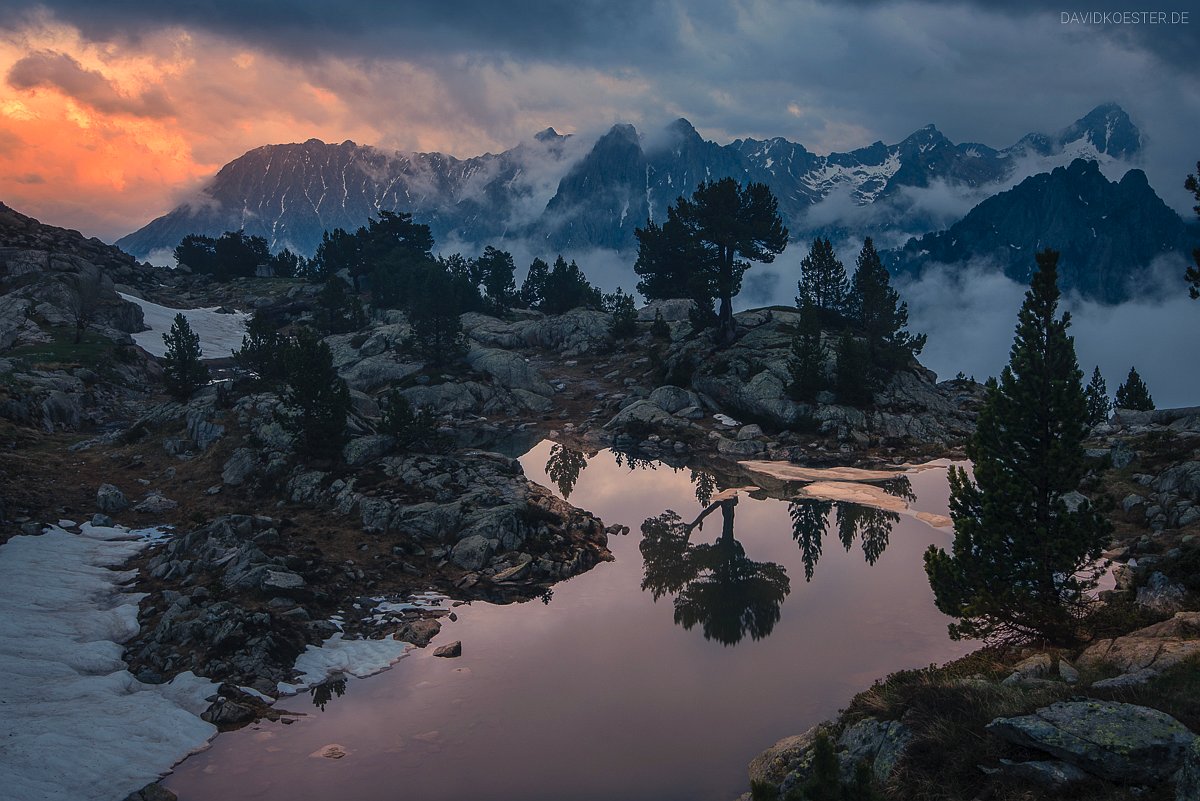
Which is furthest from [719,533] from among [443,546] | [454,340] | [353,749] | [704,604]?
[454,340]

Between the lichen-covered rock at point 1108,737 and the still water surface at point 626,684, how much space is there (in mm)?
8038

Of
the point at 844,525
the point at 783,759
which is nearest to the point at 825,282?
the point at 844,525

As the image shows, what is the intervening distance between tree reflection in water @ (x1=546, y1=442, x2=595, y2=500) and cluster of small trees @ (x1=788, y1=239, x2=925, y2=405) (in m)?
21.5

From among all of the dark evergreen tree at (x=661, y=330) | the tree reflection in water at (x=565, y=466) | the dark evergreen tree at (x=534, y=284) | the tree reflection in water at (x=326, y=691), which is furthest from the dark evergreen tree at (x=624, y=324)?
the tree reflection in water at (x=326, y=691)

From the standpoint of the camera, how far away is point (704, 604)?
30.8m

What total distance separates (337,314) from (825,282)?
2715 inches

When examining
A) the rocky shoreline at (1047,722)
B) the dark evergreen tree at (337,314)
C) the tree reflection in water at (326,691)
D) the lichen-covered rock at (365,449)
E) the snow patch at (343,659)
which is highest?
the dark evergreen tree at (337,314)

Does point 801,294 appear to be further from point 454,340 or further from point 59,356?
point 59,356

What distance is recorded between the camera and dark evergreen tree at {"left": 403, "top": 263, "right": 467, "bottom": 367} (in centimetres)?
7950

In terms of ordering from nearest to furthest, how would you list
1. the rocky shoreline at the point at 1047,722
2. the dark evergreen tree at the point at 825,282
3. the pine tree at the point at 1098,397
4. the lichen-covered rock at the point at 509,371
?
the rocky shoreline at the point at 1047,722 < the pine tree at the point at 1098,397 < the lichen-covered rock at the point at 509,371 < the dark evergreen tree at the point at 825,282

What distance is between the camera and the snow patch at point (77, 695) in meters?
17.1

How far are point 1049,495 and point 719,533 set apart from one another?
68.5 feet

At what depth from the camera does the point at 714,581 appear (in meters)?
33.7

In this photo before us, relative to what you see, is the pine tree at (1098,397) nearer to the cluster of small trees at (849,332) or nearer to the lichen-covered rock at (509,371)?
the cluster of small trees at (849,332)
